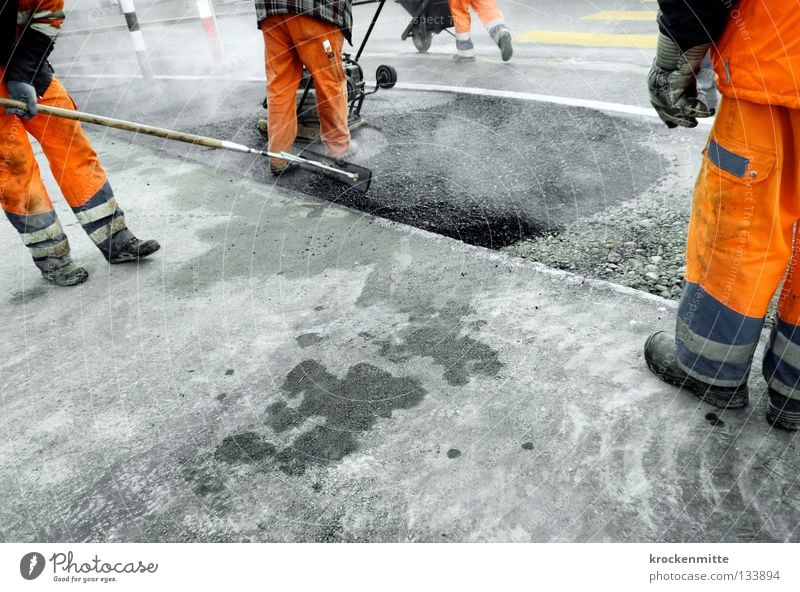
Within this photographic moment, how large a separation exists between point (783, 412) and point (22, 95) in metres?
3.14

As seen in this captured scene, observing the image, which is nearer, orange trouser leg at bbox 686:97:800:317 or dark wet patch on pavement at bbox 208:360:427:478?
orange trouser leg at bbox 686:97:800:317

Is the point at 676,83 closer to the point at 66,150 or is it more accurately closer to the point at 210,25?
the point at 66,150

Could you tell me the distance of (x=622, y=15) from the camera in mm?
7727

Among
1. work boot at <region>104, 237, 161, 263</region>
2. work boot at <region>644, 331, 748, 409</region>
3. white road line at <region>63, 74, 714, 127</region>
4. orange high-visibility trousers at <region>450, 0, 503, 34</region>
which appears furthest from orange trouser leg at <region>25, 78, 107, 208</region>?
orange high-visibility trousers at <region>450, 0, 503, 34</region>

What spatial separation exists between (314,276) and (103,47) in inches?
443

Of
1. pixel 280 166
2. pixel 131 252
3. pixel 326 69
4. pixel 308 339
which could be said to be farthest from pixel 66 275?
pixel 326 69

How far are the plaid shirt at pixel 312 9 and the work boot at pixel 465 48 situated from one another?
3262 millimetres

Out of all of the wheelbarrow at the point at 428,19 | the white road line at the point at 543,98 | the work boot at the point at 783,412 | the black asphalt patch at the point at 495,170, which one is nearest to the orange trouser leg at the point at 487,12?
the wheelbarrow at the point at 428,19

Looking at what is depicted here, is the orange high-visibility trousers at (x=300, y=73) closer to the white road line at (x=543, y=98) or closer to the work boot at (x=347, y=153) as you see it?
the work boot at (x=347, y=153)

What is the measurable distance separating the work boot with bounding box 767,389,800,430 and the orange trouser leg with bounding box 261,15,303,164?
310 cm

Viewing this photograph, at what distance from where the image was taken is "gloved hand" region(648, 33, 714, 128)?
171 cm

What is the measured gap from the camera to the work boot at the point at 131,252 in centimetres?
324

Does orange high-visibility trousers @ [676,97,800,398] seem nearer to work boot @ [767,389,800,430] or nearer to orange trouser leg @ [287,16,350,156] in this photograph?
work boot @ [767,389,800,430]
